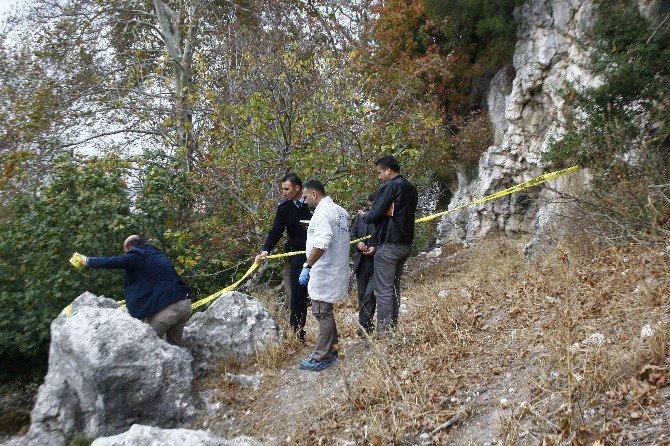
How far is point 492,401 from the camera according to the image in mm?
4441

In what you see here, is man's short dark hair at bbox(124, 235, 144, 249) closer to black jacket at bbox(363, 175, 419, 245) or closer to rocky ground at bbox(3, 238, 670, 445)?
rocky ground at bbox(3, 238, 670, 445)

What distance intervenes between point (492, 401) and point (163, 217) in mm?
6647

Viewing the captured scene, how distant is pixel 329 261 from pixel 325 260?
1.6 inches

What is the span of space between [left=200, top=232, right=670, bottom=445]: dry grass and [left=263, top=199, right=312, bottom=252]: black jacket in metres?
1.12

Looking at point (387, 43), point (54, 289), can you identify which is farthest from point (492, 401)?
point (387, 43)

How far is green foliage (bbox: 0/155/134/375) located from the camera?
26.9ft

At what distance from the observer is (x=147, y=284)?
6.18 meters

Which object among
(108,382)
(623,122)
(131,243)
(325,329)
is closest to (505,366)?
(325,329)

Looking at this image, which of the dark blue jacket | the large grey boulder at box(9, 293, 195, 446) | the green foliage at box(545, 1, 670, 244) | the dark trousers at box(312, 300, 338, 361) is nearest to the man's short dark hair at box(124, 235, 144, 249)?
the dark blue jacket

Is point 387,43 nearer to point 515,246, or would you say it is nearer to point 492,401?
point 515,246

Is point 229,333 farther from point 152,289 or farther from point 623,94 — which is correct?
point 623,94

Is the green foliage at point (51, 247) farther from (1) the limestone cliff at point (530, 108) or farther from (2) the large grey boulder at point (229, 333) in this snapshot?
(1) the limestone cliff at point (530, 108)

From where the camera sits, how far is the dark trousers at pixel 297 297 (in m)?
6.55

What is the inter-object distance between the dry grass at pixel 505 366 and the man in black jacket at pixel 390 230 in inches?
13.8
